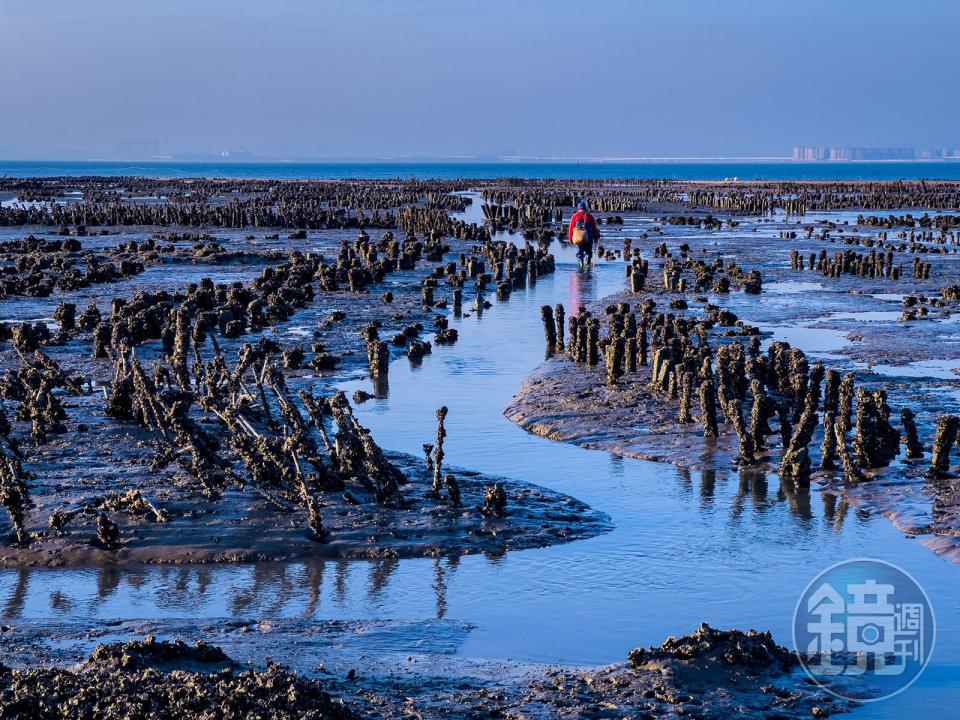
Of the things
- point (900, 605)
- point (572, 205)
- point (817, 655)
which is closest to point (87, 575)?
point (817, 655)

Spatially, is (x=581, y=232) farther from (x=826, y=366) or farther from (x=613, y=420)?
(x=613, y=420)

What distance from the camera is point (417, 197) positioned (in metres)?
87.5

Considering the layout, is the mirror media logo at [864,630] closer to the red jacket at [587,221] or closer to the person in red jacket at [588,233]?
the red jacket at [587,221]

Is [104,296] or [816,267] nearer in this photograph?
[104,296]

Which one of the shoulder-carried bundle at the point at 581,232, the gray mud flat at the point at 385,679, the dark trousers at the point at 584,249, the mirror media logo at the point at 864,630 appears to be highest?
the shoulder-carried bundle at the point at 581,232

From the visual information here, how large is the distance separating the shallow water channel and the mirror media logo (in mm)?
119

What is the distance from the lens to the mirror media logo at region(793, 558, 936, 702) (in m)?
7.86

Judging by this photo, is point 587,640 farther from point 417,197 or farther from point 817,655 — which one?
point 417,197

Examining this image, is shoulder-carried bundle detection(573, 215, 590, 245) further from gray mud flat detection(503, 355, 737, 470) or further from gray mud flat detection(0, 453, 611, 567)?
gray mud flat detection(0, 453, 611, 567)

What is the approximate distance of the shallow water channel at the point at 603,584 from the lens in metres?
8.58

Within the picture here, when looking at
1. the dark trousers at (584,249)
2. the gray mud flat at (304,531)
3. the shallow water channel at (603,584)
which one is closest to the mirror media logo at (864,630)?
the shallow water channel at (603,584)

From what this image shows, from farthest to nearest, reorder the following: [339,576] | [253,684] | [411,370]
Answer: [411,370]
[339,576]
[253,684]

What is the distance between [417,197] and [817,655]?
80.9 meters

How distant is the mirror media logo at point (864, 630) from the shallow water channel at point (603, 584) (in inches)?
4.7
